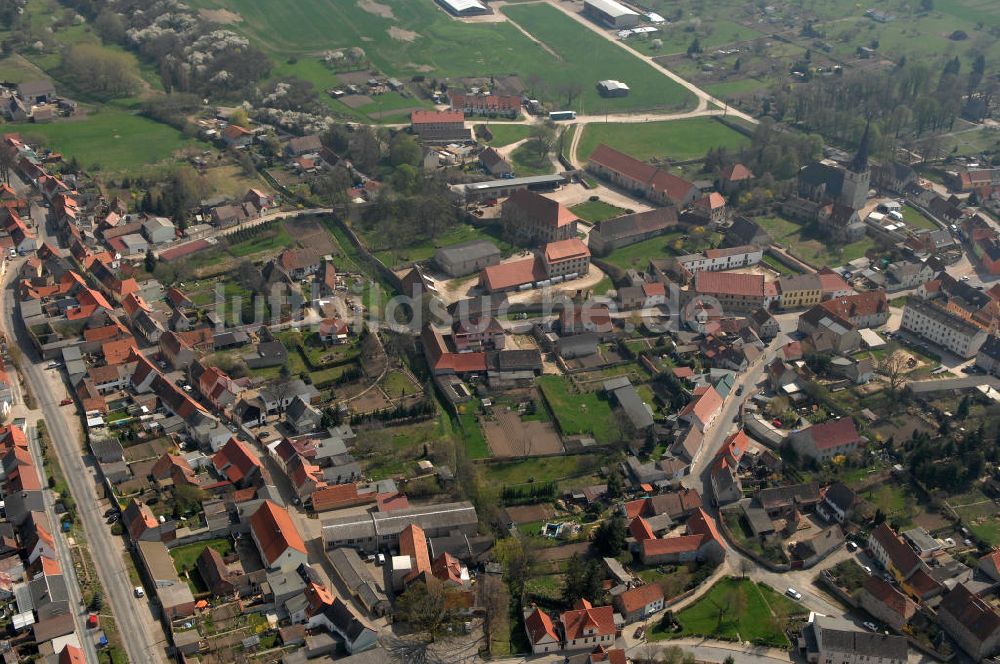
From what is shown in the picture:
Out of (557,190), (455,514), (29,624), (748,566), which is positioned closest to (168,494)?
(29,624)

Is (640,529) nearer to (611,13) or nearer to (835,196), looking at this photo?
(835,196)

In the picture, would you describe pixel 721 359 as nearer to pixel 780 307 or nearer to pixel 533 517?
pixel 780 307

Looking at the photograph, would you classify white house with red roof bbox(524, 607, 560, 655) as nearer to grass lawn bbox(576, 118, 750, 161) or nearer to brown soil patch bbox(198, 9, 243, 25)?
grass lawn bbox(576, 118, 750, 161)

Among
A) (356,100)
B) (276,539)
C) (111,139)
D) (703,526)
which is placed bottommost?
(111,139)

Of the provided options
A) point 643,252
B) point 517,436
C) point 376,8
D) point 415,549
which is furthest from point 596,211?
point 376,8

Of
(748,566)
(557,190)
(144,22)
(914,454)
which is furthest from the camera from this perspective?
(144,22)

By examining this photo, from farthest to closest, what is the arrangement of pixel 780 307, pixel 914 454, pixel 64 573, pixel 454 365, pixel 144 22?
pixel 144 22 < pixel 780 307 < pixel 454 365 < pixel 914 454 < pixel 64 573

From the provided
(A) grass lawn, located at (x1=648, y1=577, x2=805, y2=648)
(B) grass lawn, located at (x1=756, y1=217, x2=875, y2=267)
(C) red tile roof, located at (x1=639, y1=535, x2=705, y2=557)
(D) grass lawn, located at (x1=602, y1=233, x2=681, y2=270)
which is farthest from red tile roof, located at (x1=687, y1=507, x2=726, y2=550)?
(B) grass lawn, located at (x1=756, y1=217, x2=875, y2=267)
